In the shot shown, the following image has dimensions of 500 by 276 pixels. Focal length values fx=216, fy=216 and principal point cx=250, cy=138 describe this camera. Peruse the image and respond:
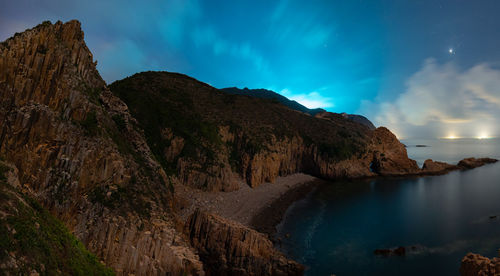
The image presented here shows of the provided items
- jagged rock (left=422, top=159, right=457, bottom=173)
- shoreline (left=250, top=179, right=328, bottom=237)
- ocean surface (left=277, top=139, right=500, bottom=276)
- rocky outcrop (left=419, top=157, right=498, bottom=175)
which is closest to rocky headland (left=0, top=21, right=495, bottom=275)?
shoreline (left=250, top=179, right=328, bottom=237)

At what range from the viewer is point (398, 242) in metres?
27.1

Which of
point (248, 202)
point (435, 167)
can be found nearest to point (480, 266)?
point (248, 202)

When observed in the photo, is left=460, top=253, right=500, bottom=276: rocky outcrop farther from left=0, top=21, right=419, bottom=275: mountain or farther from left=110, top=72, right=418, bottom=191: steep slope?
left=110, top=72, right=418, bottom=191: steep slope

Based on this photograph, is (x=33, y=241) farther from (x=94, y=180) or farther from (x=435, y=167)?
(x=435, y=167)

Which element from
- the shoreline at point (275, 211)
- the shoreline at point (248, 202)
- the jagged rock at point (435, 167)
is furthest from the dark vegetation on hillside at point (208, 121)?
the jagged rock at point (435, 167)

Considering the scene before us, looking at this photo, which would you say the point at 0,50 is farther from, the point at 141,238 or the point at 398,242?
the point at 398,242

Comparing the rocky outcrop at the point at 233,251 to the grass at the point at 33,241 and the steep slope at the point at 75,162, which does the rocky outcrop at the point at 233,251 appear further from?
the grass at the point at 33,241

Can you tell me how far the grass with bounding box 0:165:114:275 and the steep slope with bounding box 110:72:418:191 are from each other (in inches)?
1074

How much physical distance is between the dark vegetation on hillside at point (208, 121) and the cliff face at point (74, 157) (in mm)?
20966

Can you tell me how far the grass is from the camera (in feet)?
24.3

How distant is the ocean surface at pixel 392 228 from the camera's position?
914 inches

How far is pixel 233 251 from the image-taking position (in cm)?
1994

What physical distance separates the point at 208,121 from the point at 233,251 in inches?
1347

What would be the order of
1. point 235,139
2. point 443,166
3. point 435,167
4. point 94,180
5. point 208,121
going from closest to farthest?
point 94,180
point 208,121
point 235,139
point 435,167
point 443,166
